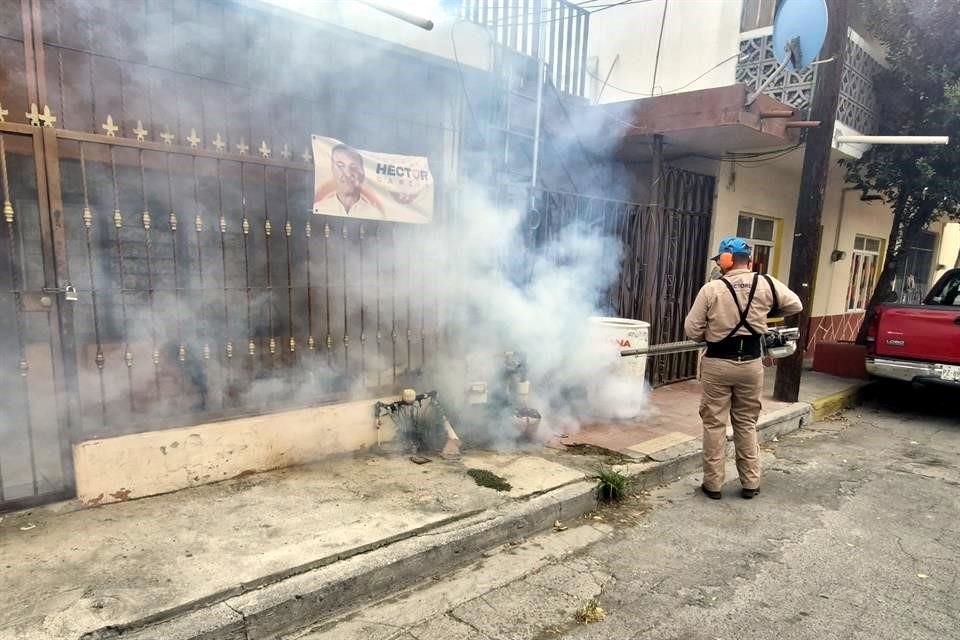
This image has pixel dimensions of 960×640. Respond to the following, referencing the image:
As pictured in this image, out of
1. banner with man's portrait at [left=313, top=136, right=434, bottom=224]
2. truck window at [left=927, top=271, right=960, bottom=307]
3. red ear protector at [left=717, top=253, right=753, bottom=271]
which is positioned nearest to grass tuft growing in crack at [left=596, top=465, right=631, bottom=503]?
red ear protector at [left=717, top=253, right=753, bottom=271]

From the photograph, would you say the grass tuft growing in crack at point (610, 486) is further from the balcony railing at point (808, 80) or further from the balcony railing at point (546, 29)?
the balcony railing at point (808, 80)

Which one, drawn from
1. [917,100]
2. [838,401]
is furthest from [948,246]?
[838,401]

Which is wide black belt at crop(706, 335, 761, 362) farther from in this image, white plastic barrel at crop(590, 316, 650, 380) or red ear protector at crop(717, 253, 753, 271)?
white plastic barrel at crop(590, 316, 650, 380)

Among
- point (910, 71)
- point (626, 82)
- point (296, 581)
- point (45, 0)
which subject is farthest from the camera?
point (626, 82)

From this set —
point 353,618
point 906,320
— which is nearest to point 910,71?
point 906,320

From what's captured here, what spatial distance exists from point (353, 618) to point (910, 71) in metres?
10.2

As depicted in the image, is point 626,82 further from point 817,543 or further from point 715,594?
point 715,594

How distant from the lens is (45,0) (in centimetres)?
334

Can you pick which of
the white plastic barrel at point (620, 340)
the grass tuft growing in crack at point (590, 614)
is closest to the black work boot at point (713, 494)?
the white plastic barrel at point (620, 340)

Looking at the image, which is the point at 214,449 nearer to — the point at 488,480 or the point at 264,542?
the point at 264,542

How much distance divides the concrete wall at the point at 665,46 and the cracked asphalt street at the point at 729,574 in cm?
611

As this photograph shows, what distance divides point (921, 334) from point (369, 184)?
6831 mm

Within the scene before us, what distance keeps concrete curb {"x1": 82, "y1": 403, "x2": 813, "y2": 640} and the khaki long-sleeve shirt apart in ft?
5.18

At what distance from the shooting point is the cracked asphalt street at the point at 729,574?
2826 millimetres
